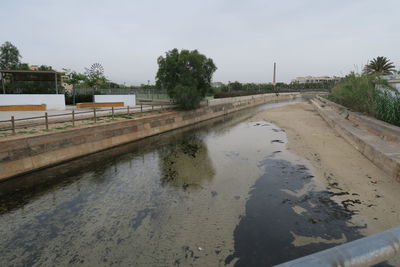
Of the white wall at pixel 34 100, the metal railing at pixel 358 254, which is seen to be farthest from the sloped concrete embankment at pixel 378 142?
the white wall at pixel 34 100

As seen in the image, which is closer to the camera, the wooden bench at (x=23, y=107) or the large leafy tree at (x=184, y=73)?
the wooden bench at (x=23, y=107)

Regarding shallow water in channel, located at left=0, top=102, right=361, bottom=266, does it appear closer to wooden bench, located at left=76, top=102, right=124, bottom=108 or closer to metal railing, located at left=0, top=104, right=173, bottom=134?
metal railing, located at left=0, top=104, right=173, bottom=134

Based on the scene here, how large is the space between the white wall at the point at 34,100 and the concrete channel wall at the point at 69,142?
33.5ft

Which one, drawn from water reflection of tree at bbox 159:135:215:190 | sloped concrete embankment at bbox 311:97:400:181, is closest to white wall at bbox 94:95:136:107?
water reflection of tree at bbox 159:135:215:190

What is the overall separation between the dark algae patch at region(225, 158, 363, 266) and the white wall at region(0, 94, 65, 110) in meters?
21.9

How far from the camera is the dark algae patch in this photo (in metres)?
5.40

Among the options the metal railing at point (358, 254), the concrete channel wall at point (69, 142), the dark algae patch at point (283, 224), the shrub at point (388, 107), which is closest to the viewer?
the metal railing at point (358, 254)

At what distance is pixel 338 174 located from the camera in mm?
9914

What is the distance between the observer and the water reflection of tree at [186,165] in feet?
32.7

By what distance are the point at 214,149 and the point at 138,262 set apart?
10.8 meters

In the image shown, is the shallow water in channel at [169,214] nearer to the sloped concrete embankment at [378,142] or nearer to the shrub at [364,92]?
the sloped concrete embankment at [378,142]

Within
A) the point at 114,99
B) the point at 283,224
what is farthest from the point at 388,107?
the point at 114,99

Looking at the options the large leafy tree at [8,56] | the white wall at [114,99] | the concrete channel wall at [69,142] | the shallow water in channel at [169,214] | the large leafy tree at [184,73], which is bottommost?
the shallow water in channel at [169,214]

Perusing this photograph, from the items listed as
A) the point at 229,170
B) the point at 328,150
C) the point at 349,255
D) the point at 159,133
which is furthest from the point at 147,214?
the point at 159,133
